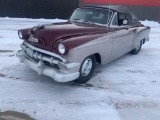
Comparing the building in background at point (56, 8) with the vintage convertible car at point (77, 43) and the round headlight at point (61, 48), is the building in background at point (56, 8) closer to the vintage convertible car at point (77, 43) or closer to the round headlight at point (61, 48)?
the vintage convertible car at point (77, 43)

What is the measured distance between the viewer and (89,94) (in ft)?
14.2

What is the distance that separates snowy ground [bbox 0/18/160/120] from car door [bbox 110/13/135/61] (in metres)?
0.47

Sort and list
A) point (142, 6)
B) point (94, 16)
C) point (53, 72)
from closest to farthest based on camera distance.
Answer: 1. point (53, 72)
2. point (94, 16)
3. point (142, 6)

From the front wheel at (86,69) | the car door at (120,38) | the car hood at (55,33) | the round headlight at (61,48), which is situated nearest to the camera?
the round headlight at (61,48)

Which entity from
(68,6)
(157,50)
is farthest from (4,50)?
(68,6)

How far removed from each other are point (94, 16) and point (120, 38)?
830 mm

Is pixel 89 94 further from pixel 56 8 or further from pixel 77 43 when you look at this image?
pixel 56 8

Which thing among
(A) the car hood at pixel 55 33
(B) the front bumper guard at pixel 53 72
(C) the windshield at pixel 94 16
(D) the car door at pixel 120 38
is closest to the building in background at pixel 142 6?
(D) the car door at pixel 120 38

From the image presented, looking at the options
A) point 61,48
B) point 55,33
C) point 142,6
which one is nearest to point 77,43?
point 61,48

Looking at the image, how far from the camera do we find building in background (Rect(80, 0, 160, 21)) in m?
13.6

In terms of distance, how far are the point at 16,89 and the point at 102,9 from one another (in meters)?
2.78

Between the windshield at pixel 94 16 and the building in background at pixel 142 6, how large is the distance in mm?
8337

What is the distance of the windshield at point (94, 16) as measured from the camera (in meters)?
5.35

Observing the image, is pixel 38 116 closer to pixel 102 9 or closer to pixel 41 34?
pixel 41 34
